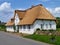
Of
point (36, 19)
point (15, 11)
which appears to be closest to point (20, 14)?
point (15, 11)

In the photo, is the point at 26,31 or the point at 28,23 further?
the point at 26,31

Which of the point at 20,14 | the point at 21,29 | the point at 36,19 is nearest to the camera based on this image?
the point at 36,19

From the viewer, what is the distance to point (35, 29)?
48.4 metres

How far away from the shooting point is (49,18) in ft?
162

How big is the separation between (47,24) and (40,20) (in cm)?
236

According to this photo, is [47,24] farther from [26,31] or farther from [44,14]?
[26,31]

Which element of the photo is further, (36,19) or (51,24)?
(51,24)

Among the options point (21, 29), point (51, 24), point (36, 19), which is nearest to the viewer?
point (36, 19)

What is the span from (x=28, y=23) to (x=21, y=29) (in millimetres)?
8191

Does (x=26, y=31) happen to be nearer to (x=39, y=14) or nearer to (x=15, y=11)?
(x=39, y=14)

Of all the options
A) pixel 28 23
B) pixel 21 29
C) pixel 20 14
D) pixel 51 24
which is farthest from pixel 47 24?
pixel 20 14

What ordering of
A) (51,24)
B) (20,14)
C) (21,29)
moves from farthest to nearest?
(20,14) → (21,29) → (51,24)

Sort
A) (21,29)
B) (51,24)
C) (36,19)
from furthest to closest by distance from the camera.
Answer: (21,29)
(51,24)
(36,19)

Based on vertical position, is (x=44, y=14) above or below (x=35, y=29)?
above
